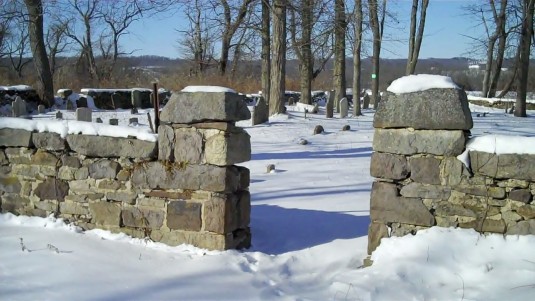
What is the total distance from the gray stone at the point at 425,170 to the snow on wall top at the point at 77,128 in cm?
239

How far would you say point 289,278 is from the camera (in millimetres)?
4203

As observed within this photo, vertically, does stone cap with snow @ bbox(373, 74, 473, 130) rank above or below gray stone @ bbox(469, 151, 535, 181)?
above

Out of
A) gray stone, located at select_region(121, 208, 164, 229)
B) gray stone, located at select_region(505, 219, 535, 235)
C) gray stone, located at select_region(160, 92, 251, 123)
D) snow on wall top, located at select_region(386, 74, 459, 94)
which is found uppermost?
snow on wall top, located at select_region(386, 74, 459, 94)

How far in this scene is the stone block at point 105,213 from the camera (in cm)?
494

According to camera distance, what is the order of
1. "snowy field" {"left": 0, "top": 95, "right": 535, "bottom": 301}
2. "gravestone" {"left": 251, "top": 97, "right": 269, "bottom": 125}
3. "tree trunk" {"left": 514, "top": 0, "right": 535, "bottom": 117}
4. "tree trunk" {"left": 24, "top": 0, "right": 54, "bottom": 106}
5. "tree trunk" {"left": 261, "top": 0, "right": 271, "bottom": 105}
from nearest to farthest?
"snowy field" {"left": 0, "top": 95, "right": 535, "bottom": 301}
"gravestone" {"left": 251, "top": 97, "right": 269, "bottom": 125}
"tree trunk" {"left": 261, "top": 0, "right": 271, "bottom": 105}
"tree trunk" {"left": 24, "top": 0, "right": 54, "bottom": 106}
"tree trunk" {"left": 514, "top": 0, "right": 535, "bottom": 117}

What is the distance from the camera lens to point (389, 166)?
4320mm

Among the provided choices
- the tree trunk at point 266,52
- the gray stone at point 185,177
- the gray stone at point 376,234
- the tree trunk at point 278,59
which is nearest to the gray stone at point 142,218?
the gray stone at point 185,177

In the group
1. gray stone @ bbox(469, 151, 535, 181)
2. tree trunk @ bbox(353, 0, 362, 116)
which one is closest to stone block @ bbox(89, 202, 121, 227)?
gray stone @ bbox(469, 151, 535, 181)

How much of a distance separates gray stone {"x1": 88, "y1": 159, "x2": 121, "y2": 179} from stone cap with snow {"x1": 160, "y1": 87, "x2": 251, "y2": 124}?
0.72 m

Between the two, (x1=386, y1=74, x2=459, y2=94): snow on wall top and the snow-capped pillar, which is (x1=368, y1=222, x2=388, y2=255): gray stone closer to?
the snow-capped pillar

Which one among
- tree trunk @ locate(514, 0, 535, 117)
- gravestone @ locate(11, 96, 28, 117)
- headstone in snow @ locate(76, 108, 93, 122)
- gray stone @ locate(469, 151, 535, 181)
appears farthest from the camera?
tree trunk @ locate(514, 0, 535, 117)

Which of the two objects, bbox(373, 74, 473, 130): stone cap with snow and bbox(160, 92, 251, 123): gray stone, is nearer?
bbox(373, 74, 473, 130): stone cap with snow

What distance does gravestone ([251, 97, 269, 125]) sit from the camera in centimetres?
1527

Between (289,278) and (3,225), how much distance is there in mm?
3108
